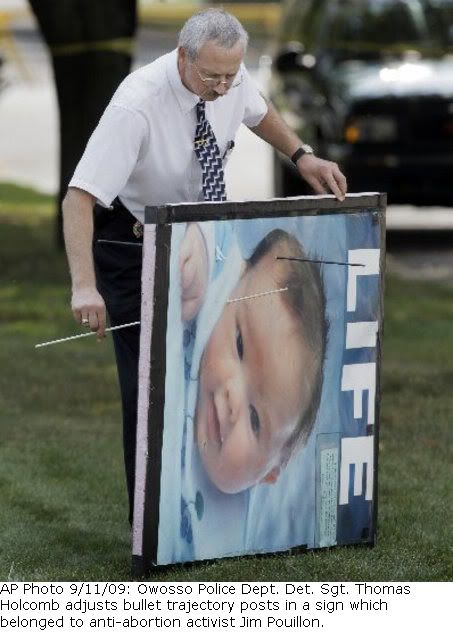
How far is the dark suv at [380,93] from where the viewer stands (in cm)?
1223

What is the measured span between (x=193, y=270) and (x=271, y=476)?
0.75 m

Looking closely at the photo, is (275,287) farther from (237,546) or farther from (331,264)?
A: (237,546)

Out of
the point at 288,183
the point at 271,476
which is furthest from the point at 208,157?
the point at 288,183

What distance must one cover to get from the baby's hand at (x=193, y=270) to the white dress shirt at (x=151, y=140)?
0.84 feet

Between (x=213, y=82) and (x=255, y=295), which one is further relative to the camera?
(x=255, y=295)

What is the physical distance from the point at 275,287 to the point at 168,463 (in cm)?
60

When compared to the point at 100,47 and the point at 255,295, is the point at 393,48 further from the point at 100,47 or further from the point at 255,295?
the point at 255,295

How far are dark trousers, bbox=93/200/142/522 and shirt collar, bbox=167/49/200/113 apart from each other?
1.29 ft

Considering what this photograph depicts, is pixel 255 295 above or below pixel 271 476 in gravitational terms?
above

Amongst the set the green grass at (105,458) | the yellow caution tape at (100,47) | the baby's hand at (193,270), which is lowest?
the green grass at (105,458)

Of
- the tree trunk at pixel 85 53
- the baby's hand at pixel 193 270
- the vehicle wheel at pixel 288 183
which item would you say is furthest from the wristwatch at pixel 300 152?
the vehicle wheel at pixel 288 183

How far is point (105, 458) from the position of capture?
6973mm

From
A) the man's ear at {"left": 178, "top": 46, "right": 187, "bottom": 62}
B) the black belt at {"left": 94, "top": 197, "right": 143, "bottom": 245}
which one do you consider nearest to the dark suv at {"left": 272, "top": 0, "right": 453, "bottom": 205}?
the black belt at {"left": 94, "top": 197, "right": 143, "bottom": 245}

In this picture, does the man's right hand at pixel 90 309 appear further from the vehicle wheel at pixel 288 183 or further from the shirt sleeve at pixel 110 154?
the vehicle wheel at pixel 288 183
